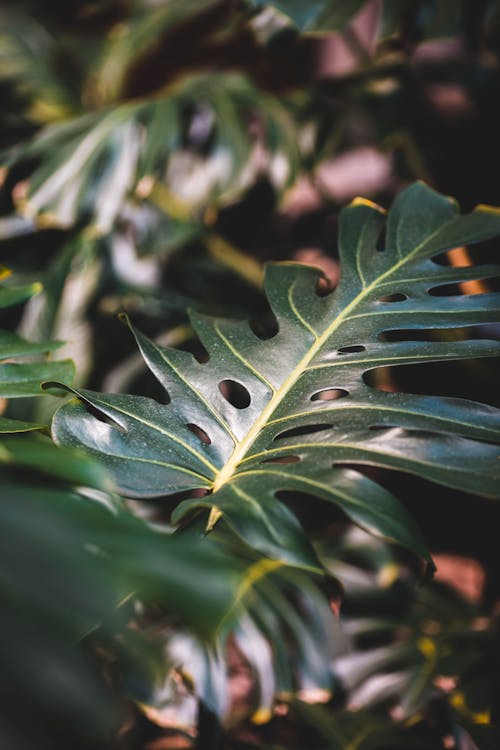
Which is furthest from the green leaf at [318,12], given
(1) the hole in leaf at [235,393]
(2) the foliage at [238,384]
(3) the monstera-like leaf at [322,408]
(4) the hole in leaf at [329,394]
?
(1) the hole in leaf at [235,393]

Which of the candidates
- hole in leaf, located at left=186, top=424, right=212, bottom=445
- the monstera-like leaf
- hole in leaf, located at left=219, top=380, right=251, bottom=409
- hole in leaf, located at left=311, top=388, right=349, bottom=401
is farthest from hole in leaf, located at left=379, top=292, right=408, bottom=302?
hole in leaf, located at left=219, top=380, right=251, bottom=409

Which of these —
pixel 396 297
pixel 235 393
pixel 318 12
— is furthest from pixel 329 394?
pixel 318 12

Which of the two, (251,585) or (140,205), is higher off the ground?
(140,205)

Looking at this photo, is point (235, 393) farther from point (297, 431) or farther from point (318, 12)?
point (318, 12)

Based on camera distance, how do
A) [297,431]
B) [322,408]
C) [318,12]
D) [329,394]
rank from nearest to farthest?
[322,408] → [318,12] → [297,431] → [329,394]

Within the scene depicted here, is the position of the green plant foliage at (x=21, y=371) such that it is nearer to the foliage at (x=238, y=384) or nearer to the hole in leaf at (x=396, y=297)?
the foliage at (x=238, y=384)

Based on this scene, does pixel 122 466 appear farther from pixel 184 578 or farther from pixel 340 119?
pixel 340 119

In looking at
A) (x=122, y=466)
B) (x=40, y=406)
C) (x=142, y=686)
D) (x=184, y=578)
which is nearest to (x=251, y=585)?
(x=142, y=686)

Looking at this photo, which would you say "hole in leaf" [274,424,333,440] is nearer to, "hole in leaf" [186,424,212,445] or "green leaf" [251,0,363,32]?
"hole in leaf" [186,424,212,445]
